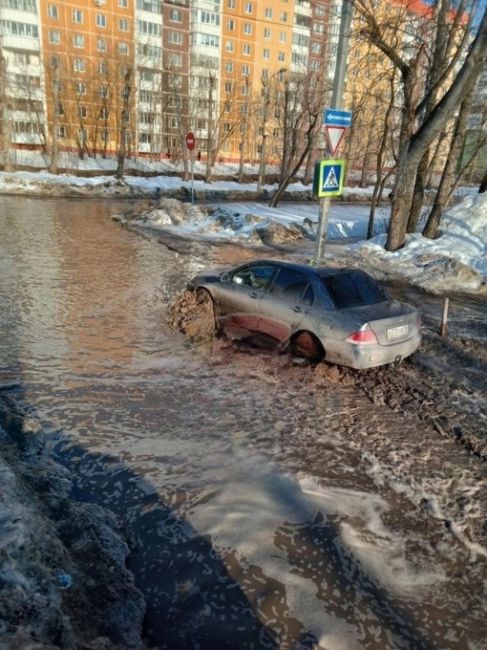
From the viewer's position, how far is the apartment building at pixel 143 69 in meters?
48.3

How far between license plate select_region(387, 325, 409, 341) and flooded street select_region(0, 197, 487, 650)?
64 centimetres

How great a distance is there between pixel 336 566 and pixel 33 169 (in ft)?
141

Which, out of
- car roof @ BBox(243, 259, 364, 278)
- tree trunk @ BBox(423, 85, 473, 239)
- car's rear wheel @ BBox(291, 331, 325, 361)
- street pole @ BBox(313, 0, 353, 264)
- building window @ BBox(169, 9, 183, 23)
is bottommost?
car's rear wheel @ BBox(291, 331, 325, 361)

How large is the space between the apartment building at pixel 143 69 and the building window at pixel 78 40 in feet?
0.33

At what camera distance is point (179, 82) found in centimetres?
5547

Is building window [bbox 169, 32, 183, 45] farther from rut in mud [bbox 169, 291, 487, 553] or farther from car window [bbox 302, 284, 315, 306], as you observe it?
car window [bbox 302, 284, 315, 306]

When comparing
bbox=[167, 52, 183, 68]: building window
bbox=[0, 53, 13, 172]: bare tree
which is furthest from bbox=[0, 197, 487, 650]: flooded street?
bbox=[167, 52, 183, 68]: building window

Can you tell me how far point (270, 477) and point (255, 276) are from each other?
3.91 metres

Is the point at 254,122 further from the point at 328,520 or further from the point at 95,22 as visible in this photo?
the point at 328,520

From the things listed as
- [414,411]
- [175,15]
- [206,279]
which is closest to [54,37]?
[175,15]

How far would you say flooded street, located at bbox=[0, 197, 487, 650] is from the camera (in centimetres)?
332

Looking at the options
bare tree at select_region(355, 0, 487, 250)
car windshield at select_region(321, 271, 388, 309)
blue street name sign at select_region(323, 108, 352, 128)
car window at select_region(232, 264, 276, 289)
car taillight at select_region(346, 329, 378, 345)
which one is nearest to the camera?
car taillight at select_region(346, 329, 378, 345)

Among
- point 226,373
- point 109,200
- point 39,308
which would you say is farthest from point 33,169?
point 226,373

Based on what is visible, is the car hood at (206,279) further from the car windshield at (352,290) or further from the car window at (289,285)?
the car windshield at (352,290)
